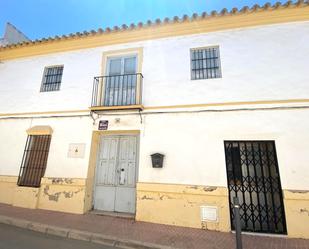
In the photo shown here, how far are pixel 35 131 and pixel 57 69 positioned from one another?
8.31 ft

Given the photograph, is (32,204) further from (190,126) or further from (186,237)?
(190,126)

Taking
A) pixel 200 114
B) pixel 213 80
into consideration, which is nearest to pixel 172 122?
pixel 200 114

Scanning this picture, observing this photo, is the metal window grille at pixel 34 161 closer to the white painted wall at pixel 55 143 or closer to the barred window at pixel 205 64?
the white painted wall at pixel 55 143

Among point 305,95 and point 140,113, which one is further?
point 140,113

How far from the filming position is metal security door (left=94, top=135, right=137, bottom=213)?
5848 millimetres

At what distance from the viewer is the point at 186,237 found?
4.25 metres

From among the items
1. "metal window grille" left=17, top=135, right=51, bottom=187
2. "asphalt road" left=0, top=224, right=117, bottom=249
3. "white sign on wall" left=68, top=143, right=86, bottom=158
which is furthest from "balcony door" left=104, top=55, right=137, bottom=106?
"asphalt road" left=0, top=224, right=117, bottom=249

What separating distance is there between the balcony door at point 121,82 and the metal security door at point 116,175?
1248mm

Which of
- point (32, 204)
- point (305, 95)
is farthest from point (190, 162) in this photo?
point (32, 204)

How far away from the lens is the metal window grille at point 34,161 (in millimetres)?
6398

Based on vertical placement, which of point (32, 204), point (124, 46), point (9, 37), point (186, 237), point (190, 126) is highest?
point (9, 37)

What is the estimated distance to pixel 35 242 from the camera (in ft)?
13.0

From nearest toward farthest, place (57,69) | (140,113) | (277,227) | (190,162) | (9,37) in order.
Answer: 1. (277,227)
2. (190,162)
3. (140,113)
4. (57,69)
5. (9,37)

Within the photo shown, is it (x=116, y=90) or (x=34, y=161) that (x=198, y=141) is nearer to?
(x=116, y=90)
